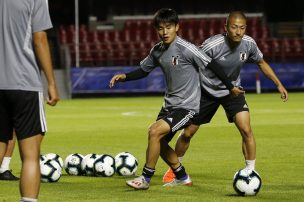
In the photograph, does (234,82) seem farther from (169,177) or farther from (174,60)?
(169,177)

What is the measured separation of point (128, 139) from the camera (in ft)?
62.2

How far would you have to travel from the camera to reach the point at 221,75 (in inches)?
437

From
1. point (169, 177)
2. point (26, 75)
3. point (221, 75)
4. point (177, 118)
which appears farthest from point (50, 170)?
point (26, 75)

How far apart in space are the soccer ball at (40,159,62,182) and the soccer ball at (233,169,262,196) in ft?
8.34

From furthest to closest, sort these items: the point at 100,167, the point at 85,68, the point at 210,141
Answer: the point at 85,68 → the point at 210,141 → the point at 100,167

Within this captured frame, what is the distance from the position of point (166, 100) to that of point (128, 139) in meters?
A: 7.81

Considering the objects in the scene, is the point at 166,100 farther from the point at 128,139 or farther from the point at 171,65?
the point at 128,139

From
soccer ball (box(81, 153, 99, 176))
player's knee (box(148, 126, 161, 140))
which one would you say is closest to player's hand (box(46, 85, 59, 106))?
player's knee (box(148, 126, 161, 140))

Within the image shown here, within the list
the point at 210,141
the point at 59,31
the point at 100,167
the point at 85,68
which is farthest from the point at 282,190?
the point at 59,31

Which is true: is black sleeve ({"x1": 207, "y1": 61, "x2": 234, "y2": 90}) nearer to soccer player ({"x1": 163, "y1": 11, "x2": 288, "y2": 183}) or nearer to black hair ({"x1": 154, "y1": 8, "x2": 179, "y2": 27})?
soccer player ({"x1": 163, "y1": 11, "x2": 288, "y2": 183})

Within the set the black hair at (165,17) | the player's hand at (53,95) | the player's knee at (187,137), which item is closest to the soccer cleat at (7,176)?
the player's knee at (187,137)

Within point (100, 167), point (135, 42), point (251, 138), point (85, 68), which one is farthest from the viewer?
point (135, 42)

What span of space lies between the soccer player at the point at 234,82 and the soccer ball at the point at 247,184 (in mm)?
1209

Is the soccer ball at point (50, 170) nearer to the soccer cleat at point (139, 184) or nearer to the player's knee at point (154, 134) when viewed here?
the soccer cleat at point (139, 184)
